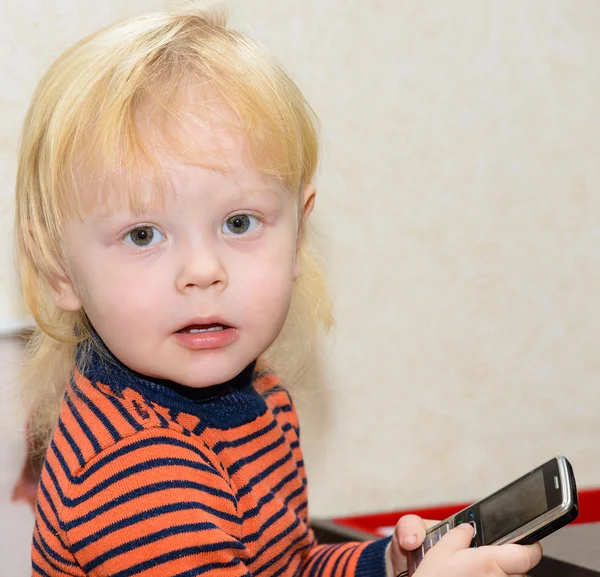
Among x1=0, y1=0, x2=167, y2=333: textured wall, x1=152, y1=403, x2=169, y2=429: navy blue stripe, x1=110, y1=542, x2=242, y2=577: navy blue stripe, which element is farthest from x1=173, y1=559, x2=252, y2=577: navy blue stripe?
x1=0, y1=0, x2=167, y2=333: textured wall

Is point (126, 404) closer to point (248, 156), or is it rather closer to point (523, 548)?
point (248, 156)

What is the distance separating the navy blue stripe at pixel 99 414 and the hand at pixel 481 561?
0.24m

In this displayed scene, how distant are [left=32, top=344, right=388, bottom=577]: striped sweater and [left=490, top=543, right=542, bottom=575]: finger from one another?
0.18 m

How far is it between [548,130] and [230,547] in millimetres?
679

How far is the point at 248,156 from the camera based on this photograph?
0.66 meters

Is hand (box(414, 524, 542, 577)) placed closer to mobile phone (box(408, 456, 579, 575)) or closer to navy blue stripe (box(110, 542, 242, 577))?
mobile phone (box(408, 456, 579, 575))

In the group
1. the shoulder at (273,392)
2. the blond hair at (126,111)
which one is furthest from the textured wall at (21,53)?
the shoulder at (273,392)

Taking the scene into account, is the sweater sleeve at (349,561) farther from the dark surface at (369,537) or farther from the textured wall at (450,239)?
the textured wall at (450,239)

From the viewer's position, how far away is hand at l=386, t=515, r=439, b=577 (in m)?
0.76

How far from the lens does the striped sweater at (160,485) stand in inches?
24.6

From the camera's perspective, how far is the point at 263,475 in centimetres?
75

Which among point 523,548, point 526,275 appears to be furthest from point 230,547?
point 526,275

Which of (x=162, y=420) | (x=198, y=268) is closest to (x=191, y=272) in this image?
(x=198, y=268)

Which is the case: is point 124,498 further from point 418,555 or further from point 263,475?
point 418,555
